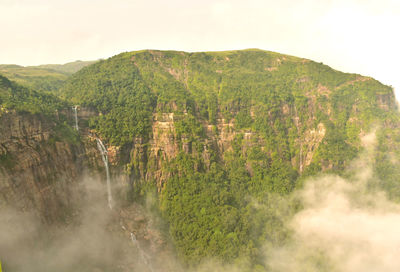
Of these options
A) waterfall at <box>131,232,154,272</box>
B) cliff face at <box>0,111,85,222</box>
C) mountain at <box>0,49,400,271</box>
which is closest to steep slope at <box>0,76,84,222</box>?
cliff face at <box>0,111,85,222</box>

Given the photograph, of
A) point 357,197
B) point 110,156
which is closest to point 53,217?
point 110,156

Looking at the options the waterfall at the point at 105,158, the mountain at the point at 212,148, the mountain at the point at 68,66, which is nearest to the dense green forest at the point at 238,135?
the mountain at the point at 212,148

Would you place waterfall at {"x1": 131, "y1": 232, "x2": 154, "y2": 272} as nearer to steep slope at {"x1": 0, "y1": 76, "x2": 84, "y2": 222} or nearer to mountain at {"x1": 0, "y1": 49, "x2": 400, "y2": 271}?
mountain at {"x1": 0, "y1": 49, "x2": 400, "y2": 271}

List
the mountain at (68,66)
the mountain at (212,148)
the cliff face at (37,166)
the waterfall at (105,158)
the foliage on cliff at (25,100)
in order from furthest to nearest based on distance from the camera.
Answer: the mountain at (68,66) < the waterfall at (105,158) < the mountain at (212,148) < the foliage on cliff at (25,100) < the cliff face at (37,166)

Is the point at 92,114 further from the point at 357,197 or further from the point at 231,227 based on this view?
the point at 357,197

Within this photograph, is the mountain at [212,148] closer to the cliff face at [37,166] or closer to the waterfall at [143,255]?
the cliff face at [37,166]
